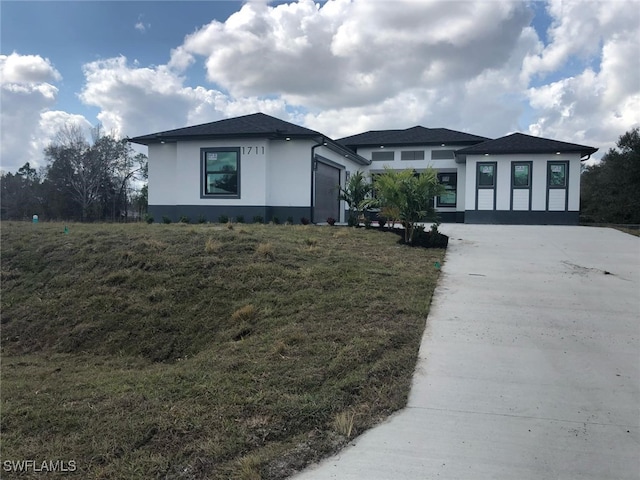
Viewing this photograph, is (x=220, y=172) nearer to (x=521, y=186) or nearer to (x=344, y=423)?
(x=521, y=186)

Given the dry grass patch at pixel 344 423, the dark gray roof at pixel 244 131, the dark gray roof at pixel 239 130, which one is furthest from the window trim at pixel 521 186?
the dry grass patch at pixel 344 423

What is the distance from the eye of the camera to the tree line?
38.1 meters

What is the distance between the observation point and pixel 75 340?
632 centimetres

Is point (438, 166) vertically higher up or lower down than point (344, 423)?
higher up

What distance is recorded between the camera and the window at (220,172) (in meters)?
17.5

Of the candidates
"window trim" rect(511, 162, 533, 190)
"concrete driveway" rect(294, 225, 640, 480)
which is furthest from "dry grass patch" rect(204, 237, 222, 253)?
"window trim" rect(511, 162, 533, 190)

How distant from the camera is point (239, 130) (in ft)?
56.4

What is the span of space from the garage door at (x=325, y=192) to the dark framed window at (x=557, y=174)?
965cm

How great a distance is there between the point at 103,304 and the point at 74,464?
168 inches

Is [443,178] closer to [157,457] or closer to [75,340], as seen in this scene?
[75,340]

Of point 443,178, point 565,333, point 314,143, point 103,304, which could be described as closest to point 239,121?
point 314,143

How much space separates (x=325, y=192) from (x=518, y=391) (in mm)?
15955

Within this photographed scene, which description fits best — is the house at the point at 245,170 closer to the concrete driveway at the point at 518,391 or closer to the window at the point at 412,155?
the window at the point at 412,155

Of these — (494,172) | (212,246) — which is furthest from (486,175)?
(212,246)
